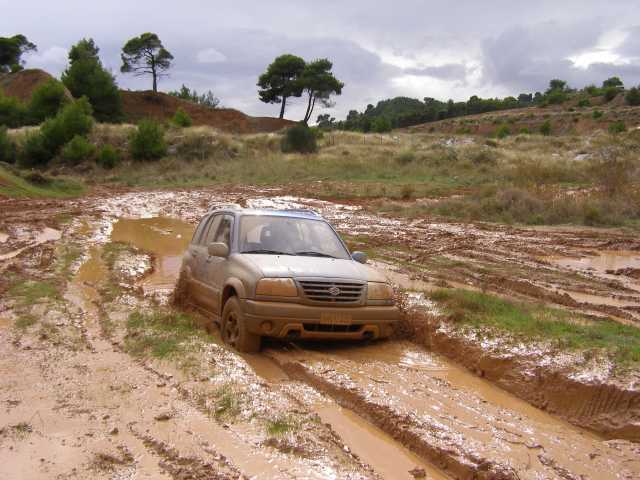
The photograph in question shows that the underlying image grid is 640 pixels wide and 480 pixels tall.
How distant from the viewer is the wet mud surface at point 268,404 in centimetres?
475

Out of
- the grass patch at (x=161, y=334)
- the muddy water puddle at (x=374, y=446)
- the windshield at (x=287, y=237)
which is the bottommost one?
the grass patch at (x=161, y=334)

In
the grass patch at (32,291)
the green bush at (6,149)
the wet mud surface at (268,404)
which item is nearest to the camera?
the wet mud surface at (268,404)

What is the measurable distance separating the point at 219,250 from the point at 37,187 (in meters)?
26.7

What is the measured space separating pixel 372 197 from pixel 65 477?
2631cm

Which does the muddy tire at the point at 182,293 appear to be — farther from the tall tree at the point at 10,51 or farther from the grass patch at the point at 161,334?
the tall tree at the point at 10,51

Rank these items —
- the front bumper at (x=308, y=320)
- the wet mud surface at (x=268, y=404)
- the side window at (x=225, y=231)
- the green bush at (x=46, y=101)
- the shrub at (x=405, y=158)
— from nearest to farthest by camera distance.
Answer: the wet mud surface at (x=268, y=404), the front bumper at (x=308, y=320), the side window at (x=225, y=231), the shrub at (x=405, y=158), the green bush at (x=46, y=101)

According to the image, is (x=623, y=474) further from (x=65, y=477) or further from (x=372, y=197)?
(x=372, y=197)

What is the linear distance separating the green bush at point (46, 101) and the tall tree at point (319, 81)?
83.4ft

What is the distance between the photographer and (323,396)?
6230mm

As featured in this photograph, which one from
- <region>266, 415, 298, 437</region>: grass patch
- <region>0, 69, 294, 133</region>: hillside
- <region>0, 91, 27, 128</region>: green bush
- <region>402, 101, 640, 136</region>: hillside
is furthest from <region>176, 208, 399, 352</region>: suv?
<region>402, 101, 640, 136</region>: hillside

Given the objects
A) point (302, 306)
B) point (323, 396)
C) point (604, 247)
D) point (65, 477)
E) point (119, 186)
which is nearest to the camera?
point (65, 477)

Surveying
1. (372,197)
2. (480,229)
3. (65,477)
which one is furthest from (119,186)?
(65,477)

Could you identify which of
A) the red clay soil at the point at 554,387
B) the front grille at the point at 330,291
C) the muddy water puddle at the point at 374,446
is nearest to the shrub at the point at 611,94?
the red clay soil at the point at 554,387

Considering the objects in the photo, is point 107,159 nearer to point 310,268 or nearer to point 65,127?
point 65,127
